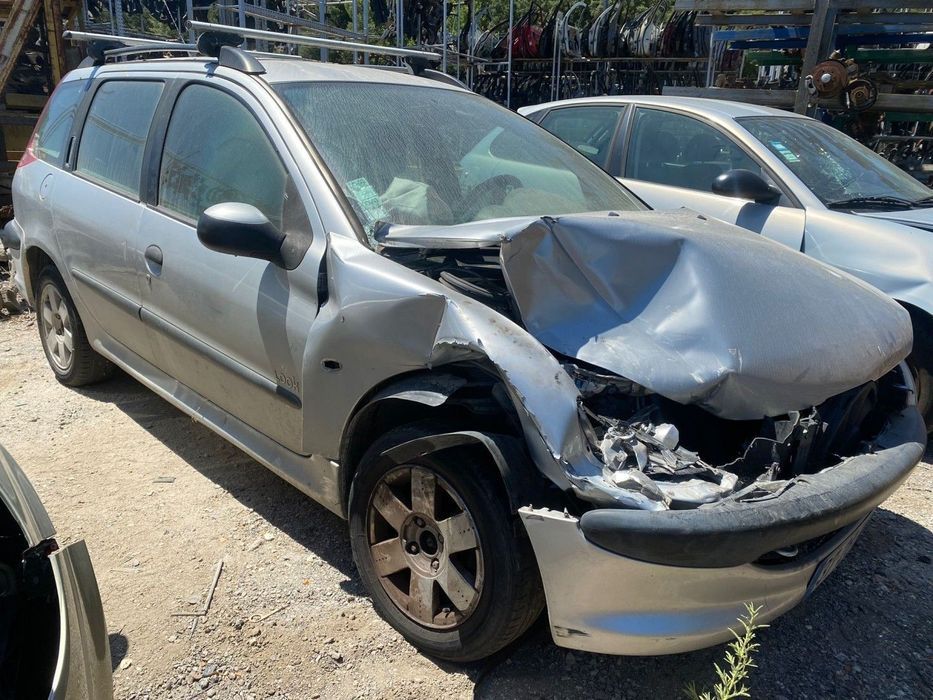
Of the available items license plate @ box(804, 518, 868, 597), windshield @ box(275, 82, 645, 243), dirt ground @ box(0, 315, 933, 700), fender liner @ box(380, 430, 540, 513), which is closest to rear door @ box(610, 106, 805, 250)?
windshield @ box(275, 82, 645, 243)

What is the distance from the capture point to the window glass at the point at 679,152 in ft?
14.8

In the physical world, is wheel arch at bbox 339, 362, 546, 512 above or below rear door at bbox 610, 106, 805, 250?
below

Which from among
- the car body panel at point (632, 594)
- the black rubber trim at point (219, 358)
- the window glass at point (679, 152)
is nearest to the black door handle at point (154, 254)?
the black rubber trim at point (219, 358)

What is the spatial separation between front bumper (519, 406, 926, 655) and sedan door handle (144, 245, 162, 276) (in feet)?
6.57

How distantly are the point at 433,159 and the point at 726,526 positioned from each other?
1728 mm

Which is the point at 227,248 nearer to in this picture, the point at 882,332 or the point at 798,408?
the point at 798,408

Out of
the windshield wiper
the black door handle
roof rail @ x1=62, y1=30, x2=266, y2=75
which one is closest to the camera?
roof rail @ x1=62, y1=30, x2=266, y2=75

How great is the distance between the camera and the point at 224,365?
282cm

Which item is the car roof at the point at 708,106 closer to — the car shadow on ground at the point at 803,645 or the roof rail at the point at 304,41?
the roof rail at the point at 304,41

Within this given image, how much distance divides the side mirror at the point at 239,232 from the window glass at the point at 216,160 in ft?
0.56

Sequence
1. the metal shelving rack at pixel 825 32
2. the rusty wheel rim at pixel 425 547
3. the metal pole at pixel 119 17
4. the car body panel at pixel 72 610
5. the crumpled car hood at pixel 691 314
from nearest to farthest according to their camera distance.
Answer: the car body panel at pixel 72 610 < the crumpled car hood at pixel 691 314 < the rusty wheel rim at pixel 425 547 < the metal shelving rack at pixel 825 32 < the metal pole at pixel 119 17

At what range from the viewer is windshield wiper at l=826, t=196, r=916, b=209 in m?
4.11

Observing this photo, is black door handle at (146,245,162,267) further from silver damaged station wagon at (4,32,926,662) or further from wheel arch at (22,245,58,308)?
wheel arch at (22,245,58,308)

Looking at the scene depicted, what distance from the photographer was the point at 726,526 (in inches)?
66.8
